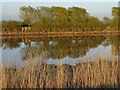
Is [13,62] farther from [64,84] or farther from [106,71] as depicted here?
[106,71]

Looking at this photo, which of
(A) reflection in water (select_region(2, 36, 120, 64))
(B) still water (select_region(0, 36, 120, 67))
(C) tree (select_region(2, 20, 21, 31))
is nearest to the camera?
(B) still water (select_region(0, 36, 120, 67))

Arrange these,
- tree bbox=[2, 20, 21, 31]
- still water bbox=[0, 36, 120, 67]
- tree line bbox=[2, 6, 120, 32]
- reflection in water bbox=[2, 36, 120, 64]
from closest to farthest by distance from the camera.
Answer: still water bbox=[0, 36, 120, 67] < reflection in water bbox=[2, 36, 120, 64] < tree bbox=[2, 20, 21, 31] < tree line bbox=[2, 6, 120, 32]

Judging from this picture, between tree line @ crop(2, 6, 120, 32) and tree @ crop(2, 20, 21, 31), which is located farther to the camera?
tree line @ crop(2, 6, 120, 32)

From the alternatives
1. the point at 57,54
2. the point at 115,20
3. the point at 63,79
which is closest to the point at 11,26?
the point at 115,20

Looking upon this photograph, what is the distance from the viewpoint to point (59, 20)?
136 feet

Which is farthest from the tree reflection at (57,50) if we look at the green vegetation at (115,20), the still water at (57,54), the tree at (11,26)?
the green vegetation at (115,20)

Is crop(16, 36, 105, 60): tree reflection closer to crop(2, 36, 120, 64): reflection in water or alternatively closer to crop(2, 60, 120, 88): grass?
crop(2, 36, 120, 64): reflection in water

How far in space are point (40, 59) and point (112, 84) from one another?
2.34 metres

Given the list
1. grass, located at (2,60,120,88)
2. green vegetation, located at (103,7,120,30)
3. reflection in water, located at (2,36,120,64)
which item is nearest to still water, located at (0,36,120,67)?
reflection in water, located at (2,36,120,64)

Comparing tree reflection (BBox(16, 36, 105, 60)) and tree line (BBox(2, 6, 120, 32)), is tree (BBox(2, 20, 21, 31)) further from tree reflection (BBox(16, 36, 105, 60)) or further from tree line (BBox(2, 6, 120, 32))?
tree reflection (BBox(16, 36, 105, 60))

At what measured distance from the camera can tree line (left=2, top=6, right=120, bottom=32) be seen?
3838 centimetres

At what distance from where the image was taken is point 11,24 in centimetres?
3744

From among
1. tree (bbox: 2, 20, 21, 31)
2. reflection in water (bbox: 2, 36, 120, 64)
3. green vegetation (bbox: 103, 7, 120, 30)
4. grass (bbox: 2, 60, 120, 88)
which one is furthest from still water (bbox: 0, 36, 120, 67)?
green vegetation (bbox: 103, 7, 120, 30)

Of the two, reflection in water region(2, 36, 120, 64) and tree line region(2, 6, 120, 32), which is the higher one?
tree line region(2, 6, 120, 32)
